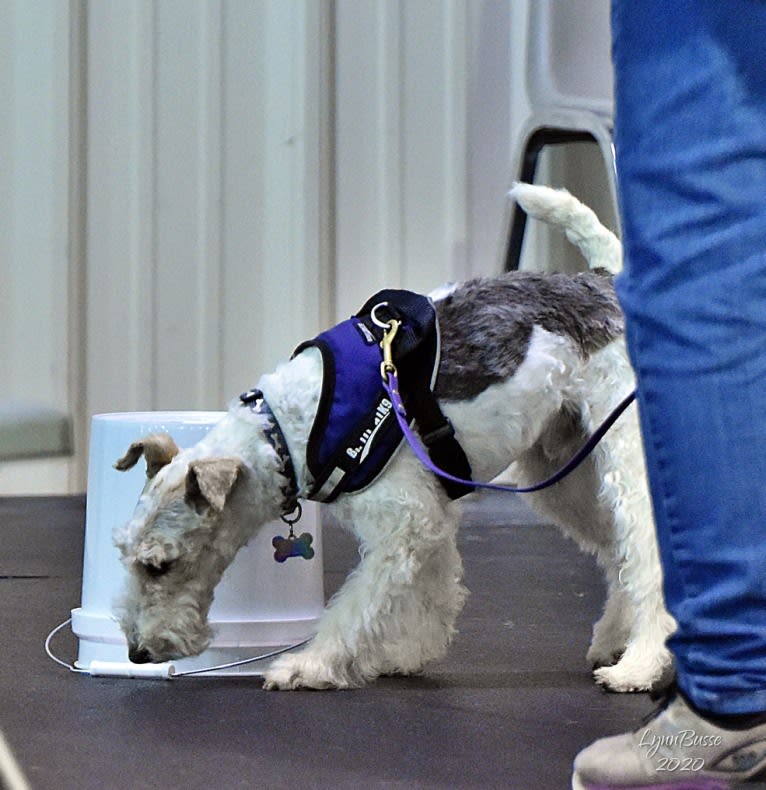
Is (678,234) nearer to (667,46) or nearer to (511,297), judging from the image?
(667,46)

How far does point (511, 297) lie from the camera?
217 cm

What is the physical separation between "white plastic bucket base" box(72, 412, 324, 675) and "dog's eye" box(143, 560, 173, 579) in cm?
13

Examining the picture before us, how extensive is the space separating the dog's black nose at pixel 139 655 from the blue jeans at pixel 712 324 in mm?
1056

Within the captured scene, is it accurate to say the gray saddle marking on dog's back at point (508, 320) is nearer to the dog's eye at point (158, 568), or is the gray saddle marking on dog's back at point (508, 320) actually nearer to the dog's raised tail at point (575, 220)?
the dog's raised tail at point (575, 220)

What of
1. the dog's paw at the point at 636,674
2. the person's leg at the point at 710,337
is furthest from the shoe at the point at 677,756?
the dog's paw at the point at 636,674

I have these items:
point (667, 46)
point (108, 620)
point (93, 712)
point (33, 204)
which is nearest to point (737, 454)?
point (667, 46)

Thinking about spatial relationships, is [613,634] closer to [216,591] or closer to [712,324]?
[216,591]

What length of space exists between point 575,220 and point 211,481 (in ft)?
2.89

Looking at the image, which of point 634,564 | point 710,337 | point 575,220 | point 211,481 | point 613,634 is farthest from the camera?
point 575,220

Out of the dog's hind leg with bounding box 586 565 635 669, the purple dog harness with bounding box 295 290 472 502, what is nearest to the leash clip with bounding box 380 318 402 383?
the purple dog harness with bounding box 295 290 472 502

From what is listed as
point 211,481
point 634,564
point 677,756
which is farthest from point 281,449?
point 677,756

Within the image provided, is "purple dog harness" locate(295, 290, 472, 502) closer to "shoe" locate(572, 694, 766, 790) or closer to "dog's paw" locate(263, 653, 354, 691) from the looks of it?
"dog's paw" locate(263, 653, 354, 691)

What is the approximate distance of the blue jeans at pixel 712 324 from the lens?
113 centimetres

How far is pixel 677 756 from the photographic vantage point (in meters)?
1.20
